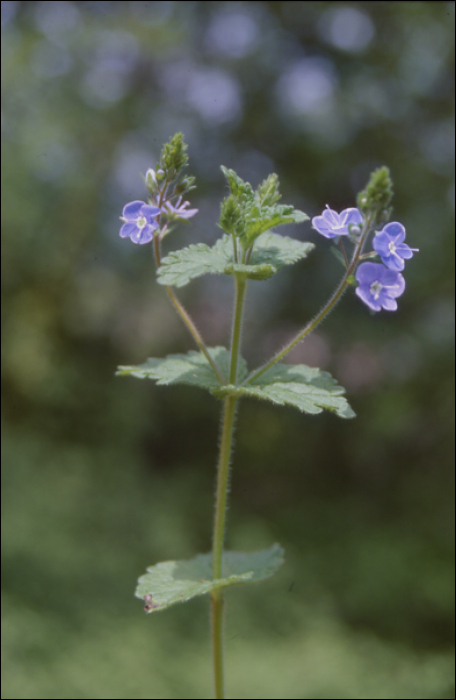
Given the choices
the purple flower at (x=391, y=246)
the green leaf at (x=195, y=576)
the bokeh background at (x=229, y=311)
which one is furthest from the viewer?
the bokeh background at (x=229, y=311)

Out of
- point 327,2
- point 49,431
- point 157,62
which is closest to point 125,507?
point 49,431

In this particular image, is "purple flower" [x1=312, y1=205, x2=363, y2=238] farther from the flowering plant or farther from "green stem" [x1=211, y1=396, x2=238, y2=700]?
"green stem" [x1=211, y1=396, x2=238, y2=700]

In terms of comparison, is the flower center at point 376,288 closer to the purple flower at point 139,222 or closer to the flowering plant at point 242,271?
the flowering plant at point 242,271

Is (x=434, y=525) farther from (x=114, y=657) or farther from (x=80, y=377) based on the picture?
(x=80, y=377)

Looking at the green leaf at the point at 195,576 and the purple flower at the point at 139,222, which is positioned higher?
the purple flower at the point at 139,222

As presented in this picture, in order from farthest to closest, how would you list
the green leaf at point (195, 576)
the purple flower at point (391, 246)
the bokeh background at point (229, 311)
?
the bokeh background at point (229, 311), the green leaf at point (195, 576), the purple flower at point (391, 246)

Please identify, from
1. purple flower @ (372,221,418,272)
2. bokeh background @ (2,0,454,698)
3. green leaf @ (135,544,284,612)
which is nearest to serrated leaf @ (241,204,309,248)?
purple flower @ (372,221,418,272)

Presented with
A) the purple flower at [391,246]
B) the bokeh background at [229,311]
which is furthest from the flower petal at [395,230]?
the bokeh background at [229,311]

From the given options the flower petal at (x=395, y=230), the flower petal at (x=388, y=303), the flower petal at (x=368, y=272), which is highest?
the flower petal at (x=395, y=230)
